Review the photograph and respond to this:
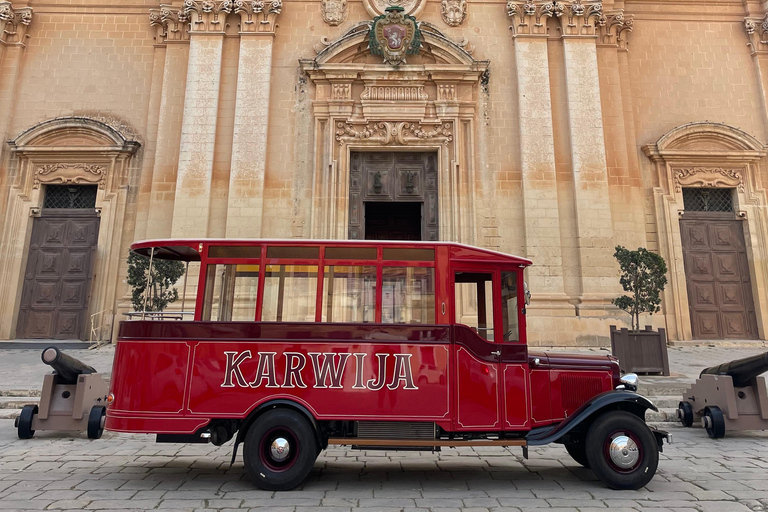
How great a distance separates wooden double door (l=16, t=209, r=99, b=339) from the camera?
577 inches

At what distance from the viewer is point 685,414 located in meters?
7.50

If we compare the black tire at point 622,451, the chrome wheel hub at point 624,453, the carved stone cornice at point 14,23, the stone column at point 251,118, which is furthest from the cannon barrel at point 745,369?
the carved stone cornice at point 14,23

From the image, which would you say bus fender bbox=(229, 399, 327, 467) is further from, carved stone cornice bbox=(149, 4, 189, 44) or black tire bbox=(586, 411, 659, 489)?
A: carved stone cornice bbox=(149, 4, 189, 44)

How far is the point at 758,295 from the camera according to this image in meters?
14.8

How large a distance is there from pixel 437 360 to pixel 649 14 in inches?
696

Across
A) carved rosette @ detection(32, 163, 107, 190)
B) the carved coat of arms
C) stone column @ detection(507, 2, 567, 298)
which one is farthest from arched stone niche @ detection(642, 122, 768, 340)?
carved rosette @ detection(32, 163, 107, 190)

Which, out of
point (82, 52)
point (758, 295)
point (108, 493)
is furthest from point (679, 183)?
point (82, 52)

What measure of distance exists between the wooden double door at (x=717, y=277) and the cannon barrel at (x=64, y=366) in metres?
16.3

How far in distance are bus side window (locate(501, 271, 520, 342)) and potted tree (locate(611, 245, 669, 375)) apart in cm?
628

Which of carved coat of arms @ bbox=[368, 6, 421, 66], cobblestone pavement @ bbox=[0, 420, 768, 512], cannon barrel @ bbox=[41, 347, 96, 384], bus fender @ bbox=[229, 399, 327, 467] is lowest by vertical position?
cobblestone pavement @ bbox=[0, 420, 768, 512]

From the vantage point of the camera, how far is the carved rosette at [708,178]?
15.4 m

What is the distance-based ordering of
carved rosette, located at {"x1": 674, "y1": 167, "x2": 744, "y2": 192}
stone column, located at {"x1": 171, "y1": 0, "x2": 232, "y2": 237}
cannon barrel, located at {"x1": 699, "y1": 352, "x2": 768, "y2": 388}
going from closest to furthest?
cannon barrel, located at {"x1": 699, "y1": 352, "x2": 768, "y2": 388} → stone column, located at {"x1": 171, "y1": 0, "x2": 232, "y2": 237} → carved rosette, located at {"x1": 674, "y1": 167, "x2": 744, "y2": 192}

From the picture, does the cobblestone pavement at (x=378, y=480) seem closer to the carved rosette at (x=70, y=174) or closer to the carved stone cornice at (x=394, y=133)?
the carved stone cornice at (x=394, y=133)

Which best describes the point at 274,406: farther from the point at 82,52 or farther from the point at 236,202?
the point at 82,52
